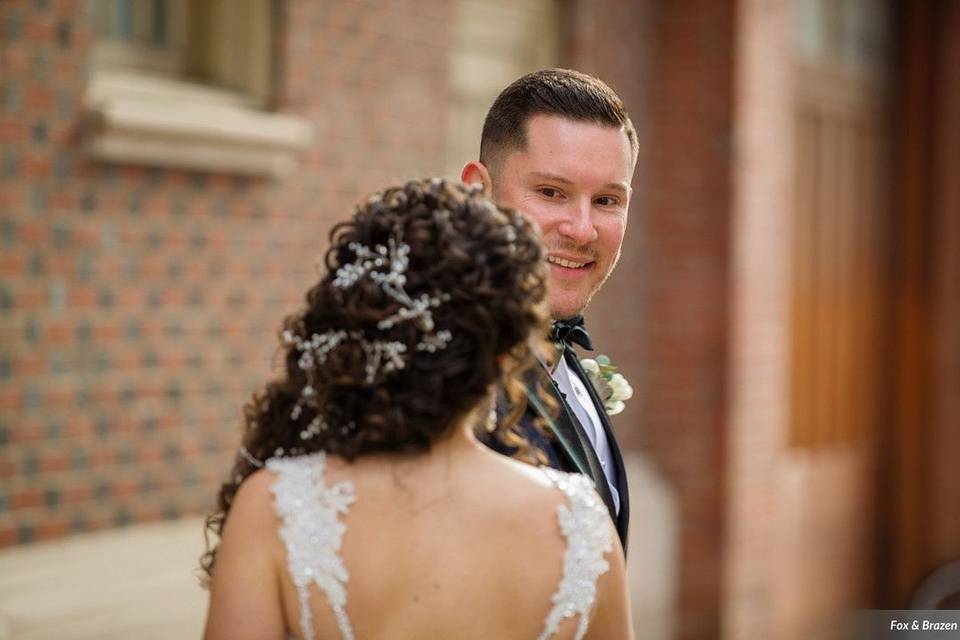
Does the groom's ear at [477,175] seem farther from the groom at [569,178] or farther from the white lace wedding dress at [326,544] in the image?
the white lace wedding dress at [326,544]

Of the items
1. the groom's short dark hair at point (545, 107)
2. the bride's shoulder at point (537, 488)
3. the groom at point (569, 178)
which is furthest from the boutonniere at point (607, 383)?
the bride's shoulder at point (537, 488)

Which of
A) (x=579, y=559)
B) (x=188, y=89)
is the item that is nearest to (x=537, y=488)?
(x=579, y=559)

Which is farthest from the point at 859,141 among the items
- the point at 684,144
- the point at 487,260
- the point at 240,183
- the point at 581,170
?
the point at 487,260

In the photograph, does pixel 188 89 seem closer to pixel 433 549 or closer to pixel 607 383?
pixel 607 383

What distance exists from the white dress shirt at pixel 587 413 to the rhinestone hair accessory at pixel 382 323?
0.69 m

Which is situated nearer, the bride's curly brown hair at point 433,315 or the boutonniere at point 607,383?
the bride's curly brown hair at point 433,315

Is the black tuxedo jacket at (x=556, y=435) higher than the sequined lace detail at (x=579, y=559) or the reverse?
higher

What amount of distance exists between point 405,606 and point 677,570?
236 inches

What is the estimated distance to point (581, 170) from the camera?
7.80 feet

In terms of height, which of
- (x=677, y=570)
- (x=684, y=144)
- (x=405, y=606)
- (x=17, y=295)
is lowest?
(x=677, y=570)

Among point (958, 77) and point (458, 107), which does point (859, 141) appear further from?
point (458, 107)

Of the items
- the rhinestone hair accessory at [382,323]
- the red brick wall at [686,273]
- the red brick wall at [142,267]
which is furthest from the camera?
the red brick wall at [686,273]

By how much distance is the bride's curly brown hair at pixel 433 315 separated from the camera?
1801 mm

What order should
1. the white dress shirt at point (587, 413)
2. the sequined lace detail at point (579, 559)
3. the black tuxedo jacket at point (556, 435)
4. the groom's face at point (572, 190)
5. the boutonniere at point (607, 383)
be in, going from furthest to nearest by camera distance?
the boutonniere at point (607, 383) < the white dress shirt at point (587, 413) < the groom's face at point (572, 190) < the black tuxedo jacket at point (556, 435) < the sequined lace detail at point (579, 559)
